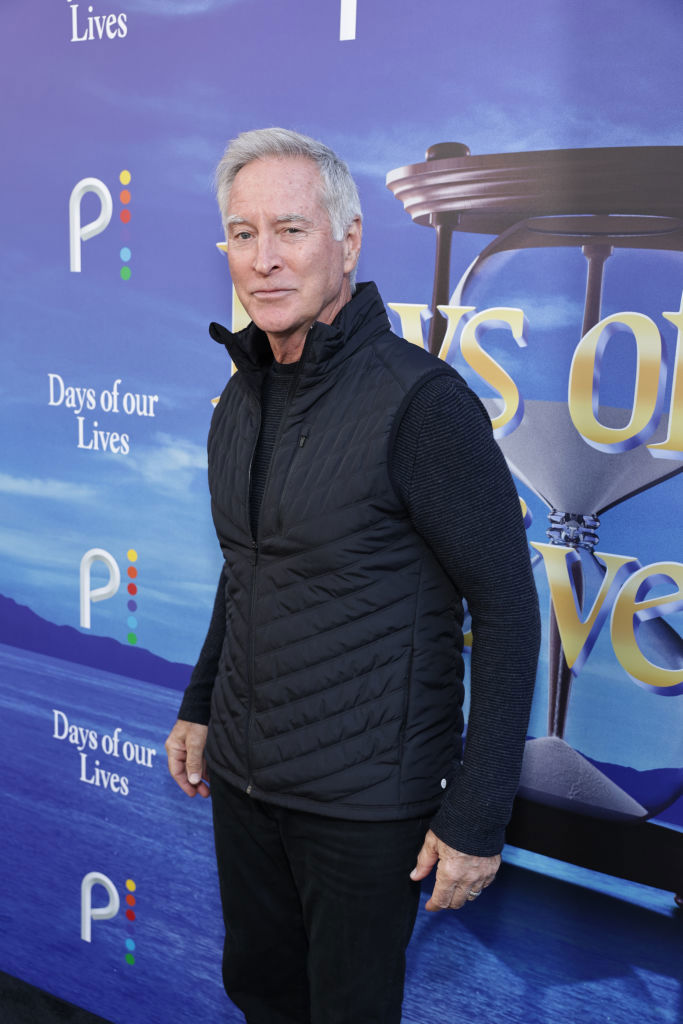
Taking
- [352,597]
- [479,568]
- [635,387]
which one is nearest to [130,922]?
[352,597]

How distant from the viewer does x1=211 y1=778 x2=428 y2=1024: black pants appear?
1.15m

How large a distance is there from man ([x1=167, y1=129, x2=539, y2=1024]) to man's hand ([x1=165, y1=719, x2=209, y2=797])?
0.67 ft

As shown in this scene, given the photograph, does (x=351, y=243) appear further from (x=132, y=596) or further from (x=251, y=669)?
(x=132, y=596)

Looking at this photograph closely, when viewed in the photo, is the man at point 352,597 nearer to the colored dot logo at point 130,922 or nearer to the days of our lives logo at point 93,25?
the days of our lives logo at point 93,25

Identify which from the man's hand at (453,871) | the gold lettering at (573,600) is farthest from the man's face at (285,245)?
the man's hand at (453,871)

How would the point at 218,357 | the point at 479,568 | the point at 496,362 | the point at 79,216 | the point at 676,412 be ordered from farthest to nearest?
the point at 79,216, the point at 218,357, the point at 496,362, the point at 676,412, the point at 479,568

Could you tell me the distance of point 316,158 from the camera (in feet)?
3.81

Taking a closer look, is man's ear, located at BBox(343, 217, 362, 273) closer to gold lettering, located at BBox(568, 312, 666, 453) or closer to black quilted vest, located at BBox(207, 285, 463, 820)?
black quilted vest, located at BBox(207, 285, 463, 820)

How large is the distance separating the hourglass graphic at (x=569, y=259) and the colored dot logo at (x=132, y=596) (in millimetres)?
780

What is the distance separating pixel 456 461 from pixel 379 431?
96mm

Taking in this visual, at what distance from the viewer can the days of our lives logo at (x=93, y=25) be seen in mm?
1797

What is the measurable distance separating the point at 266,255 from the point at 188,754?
770 millimetres

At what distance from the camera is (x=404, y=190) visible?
1526 mm

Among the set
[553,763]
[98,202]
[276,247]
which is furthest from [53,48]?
[553,763]
